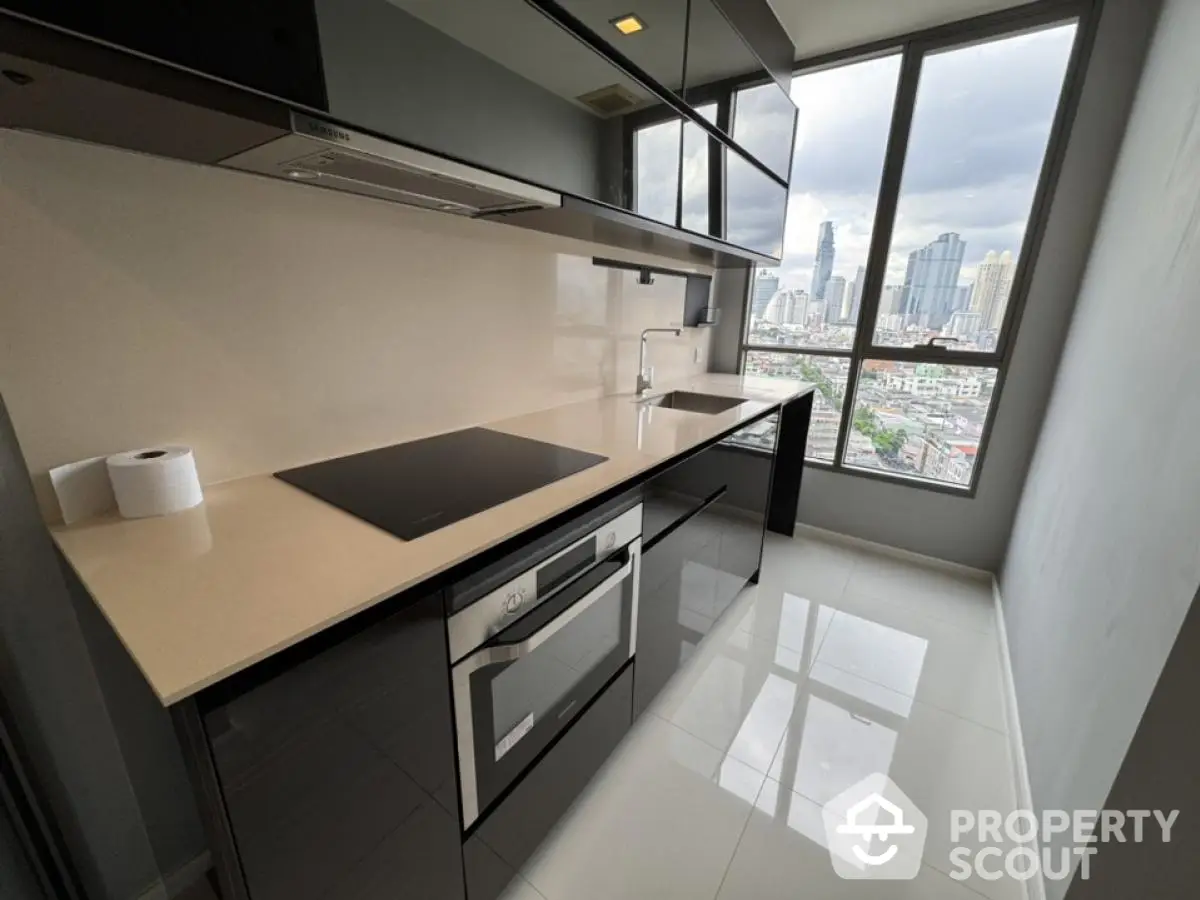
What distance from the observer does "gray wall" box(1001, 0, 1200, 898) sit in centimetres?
100

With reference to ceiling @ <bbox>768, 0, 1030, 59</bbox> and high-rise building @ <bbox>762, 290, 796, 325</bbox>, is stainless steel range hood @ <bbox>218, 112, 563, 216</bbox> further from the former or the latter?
high-rise building @ <bbox>762, 290, 796, 325</bbox>

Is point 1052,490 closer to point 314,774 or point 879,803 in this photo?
point 879,803

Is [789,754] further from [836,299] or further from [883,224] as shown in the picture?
[883,224]

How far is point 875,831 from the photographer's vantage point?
1.39m

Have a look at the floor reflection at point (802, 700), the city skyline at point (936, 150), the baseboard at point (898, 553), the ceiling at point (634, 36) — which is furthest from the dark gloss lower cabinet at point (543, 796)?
the city skyline at point (936, 150)

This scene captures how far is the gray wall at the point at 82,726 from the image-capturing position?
0.92m

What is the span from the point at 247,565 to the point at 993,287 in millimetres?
3253

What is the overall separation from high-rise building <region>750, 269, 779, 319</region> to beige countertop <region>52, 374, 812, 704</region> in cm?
238

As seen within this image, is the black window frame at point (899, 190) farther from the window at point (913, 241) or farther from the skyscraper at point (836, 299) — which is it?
the skyscraper at point (836, 299)

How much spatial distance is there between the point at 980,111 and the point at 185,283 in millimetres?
3350

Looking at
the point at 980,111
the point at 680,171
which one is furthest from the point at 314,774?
the point at 980,111

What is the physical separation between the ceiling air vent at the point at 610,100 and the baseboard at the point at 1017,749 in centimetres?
229

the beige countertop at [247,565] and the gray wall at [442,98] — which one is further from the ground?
the gray wall at [442,98]

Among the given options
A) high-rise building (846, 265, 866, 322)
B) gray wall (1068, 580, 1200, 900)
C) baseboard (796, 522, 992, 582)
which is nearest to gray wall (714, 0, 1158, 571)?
baseboard (796, 522, 992, 582)
